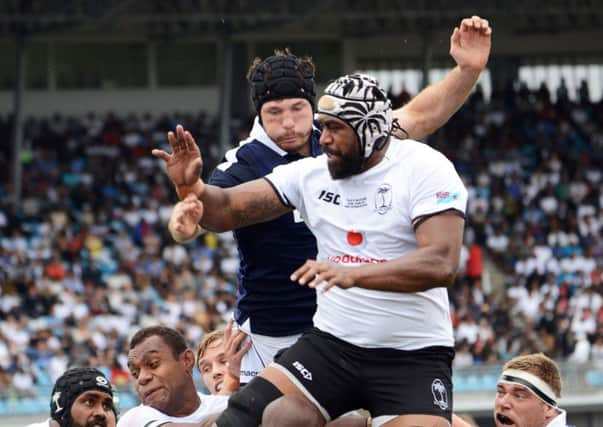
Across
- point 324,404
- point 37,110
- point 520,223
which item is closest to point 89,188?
point 37,110

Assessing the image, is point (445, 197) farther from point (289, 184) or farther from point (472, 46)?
point (472, 46)

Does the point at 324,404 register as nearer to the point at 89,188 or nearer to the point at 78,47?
the point at 89,188

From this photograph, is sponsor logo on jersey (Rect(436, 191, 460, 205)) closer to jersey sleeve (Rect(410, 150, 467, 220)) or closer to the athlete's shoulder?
jersey sleeve (Rect(410, 150, 467, 220))

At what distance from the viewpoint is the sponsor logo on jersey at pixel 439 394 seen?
575 centimetres

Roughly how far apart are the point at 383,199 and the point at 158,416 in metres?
1.46

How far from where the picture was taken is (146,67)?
105 feet

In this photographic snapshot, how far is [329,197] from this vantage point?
589cm

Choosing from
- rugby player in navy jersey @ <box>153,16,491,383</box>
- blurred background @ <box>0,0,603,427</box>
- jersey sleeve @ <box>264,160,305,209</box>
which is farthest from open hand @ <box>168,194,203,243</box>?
blurred background @ <box>0,0,603,427</box>

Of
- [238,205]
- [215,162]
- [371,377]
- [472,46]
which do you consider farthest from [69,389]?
[215,162]

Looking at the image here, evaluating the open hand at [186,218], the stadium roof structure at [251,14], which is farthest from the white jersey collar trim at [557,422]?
the stadium roof structure at [251,14]

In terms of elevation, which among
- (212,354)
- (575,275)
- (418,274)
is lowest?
(575,275)

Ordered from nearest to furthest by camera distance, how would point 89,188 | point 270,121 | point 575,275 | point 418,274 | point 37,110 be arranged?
point 418,274
point 270,121
point 575,275
point 89,188
point 37,110

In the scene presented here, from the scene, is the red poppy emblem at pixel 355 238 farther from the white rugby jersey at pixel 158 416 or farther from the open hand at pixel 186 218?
the white rugby jersey at pixel 158 416

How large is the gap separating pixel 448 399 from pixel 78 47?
26.6m
